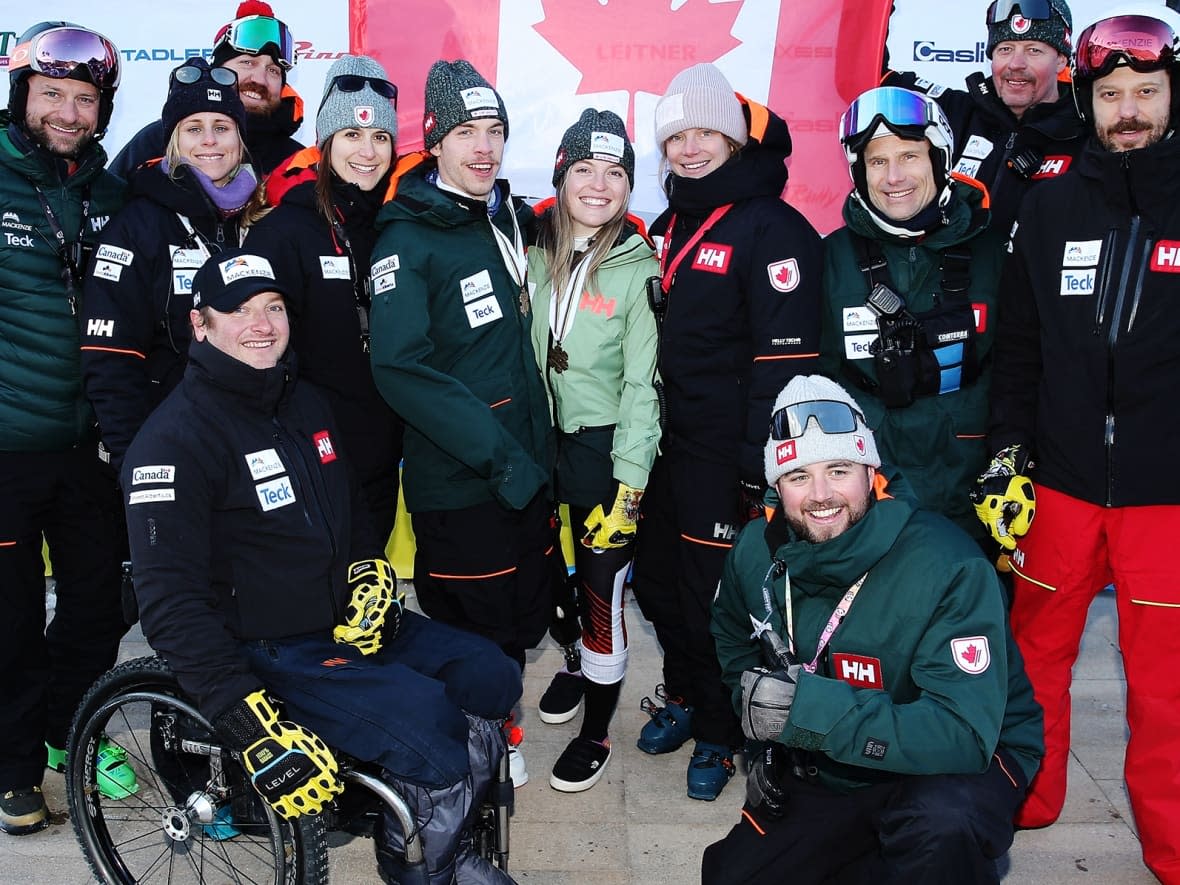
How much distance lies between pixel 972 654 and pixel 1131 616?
95cm

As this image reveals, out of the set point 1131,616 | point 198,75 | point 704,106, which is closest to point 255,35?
point 198,75

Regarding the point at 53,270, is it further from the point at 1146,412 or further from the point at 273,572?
the point at 1146,412

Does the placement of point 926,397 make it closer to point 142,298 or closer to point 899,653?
point 899,653

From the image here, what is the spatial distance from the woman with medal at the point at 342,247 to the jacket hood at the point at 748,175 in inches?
37.1

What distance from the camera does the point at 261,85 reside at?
4.34 meters

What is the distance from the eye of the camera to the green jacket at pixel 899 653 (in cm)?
251

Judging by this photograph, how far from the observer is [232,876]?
3283 mm

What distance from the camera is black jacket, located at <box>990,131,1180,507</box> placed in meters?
3.07

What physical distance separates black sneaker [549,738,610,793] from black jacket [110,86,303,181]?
7.70ft

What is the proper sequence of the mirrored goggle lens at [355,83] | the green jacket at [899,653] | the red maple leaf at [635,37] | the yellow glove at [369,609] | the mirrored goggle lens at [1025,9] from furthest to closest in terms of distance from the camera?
the red maple leaf at [635,37]
the mirrored goggle lens at [1025,9]
the mirrored goggle lens at [355,83]
the yellow glove at [369,609]
the green jacket at [899,653]

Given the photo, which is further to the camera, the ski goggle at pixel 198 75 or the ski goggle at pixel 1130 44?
the ski goggle at pixel 198 75

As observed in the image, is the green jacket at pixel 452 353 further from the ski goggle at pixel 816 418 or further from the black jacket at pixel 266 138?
the black jacket at pixel 266 138

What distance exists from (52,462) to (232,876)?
53.4 inches

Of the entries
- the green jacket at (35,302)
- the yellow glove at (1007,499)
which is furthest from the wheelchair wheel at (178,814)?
the yellow glove at (1007,499)
